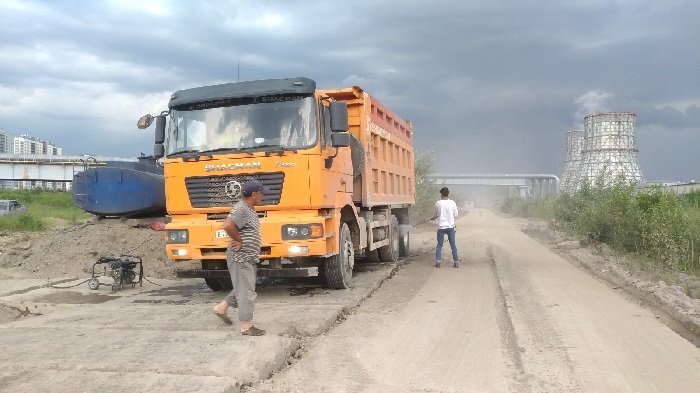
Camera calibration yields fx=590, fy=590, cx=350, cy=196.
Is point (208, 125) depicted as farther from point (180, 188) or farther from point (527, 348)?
point (527, 348)

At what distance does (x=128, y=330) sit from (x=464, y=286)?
19.3ft

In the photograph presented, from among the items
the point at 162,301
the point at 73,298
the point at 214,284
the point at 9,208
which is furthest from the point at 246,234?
the point at 9,208

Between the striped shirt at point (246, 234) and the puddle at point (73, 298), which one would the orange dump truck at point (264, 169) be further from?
the striped shirt at point (246, 234)

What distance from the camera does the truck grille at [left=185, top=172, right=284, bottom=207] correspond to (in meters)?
8.48

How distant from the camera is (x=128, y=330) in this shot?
667 centimetres

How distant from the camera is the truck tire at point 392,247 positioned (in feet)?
45.4

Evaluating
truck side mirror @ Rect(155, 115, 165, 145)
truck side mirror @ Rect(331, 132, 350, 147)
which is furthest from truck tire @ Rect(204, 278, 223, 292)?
truck side mirror @ Rect(331, 132, 350, 147)

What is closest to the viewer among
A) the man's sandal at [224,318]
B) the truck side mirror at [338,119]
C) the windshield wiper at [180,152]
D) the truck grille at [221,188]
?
the man's sandal at [224,318]

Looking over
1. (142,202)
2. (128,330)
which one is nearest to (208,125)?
(128,330)

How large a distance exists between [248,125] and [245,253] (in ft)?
10.0

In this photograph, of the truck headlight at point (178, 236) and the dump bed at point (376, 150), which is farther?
the dump bed at point (376, 150)

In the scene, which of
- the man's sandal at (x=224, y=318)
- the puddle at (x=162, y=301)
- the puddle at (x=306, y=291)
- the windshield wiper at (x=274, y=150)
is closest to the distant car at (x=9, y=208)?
the puddle at (x=162, y=301)

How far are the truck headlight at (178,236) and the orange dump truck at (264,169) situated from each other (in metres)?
0.01

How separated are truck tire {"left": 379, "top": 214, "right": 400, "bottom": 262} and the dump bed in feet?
1.81
